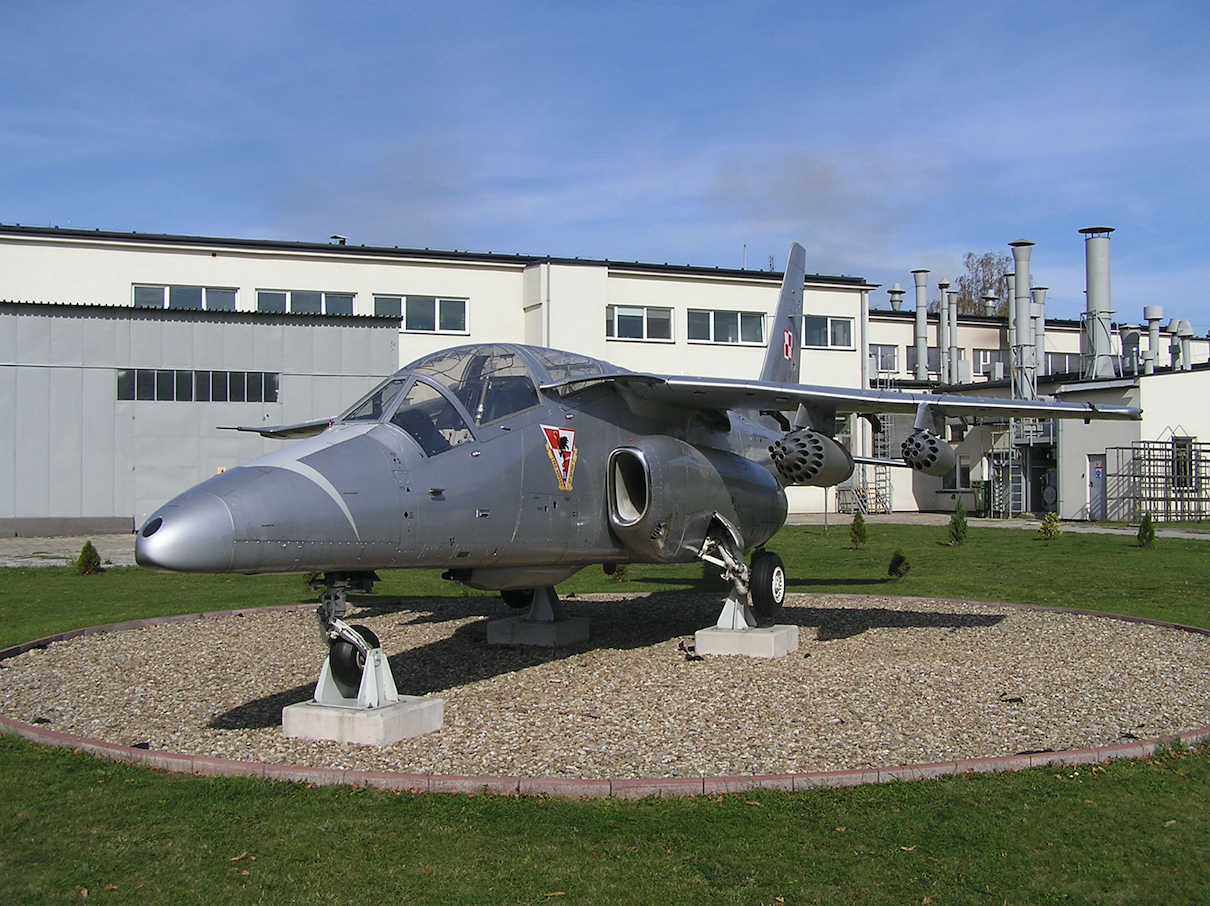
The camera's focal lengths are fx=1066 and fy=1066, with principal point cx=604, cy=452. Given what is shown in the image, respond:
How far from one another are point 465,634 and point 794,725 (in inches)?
241

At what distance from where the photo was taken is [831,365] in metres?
42.9

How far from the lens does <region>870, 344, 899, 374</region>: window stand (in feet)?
167

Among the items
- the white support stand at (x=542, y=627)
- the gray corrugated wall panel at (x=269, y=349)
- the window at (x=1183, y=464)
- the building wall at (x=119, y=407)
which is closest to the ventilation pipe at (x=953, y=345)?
the window at (x=1183, y=464)

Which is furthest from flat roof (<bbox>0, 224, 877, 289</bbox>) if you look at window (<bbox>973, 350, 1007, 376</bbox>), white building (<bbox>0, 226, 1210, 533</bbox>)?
window (<bbox>973, 350, 1007, 376</bbox>)

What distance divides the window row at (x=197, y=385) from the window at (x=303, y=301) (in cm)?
430

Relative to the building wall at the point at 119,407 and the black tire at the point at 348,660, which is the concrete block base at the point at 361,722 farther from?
the building wall at the point at 119,407

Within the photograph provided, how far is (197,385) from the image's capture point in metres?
32.0

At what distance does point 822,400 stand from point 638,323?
26.9 metres

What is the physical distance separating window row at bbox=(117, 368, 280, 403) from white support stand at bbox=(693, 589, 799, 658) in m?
22.9

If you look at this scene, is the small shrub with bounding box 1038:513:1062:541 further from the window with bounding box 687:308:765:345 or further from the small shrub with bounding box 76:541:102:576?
the small shrub with bounding box 76:541:102:576

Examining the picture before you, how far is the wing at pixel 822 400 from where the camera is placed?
1191 centimetres

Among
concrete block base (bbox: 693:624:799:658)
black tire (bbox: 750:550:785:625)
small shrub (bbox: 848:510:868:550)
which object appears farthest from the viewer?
small shrub (bbox: 848:510:868:550)

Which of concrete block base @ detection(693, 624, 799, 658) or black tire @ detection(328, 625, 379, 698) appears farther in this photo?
concrete block base @ detection(693, 624, 799, 658)

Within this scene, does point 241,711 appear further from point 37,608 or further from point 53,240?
point 53,240
